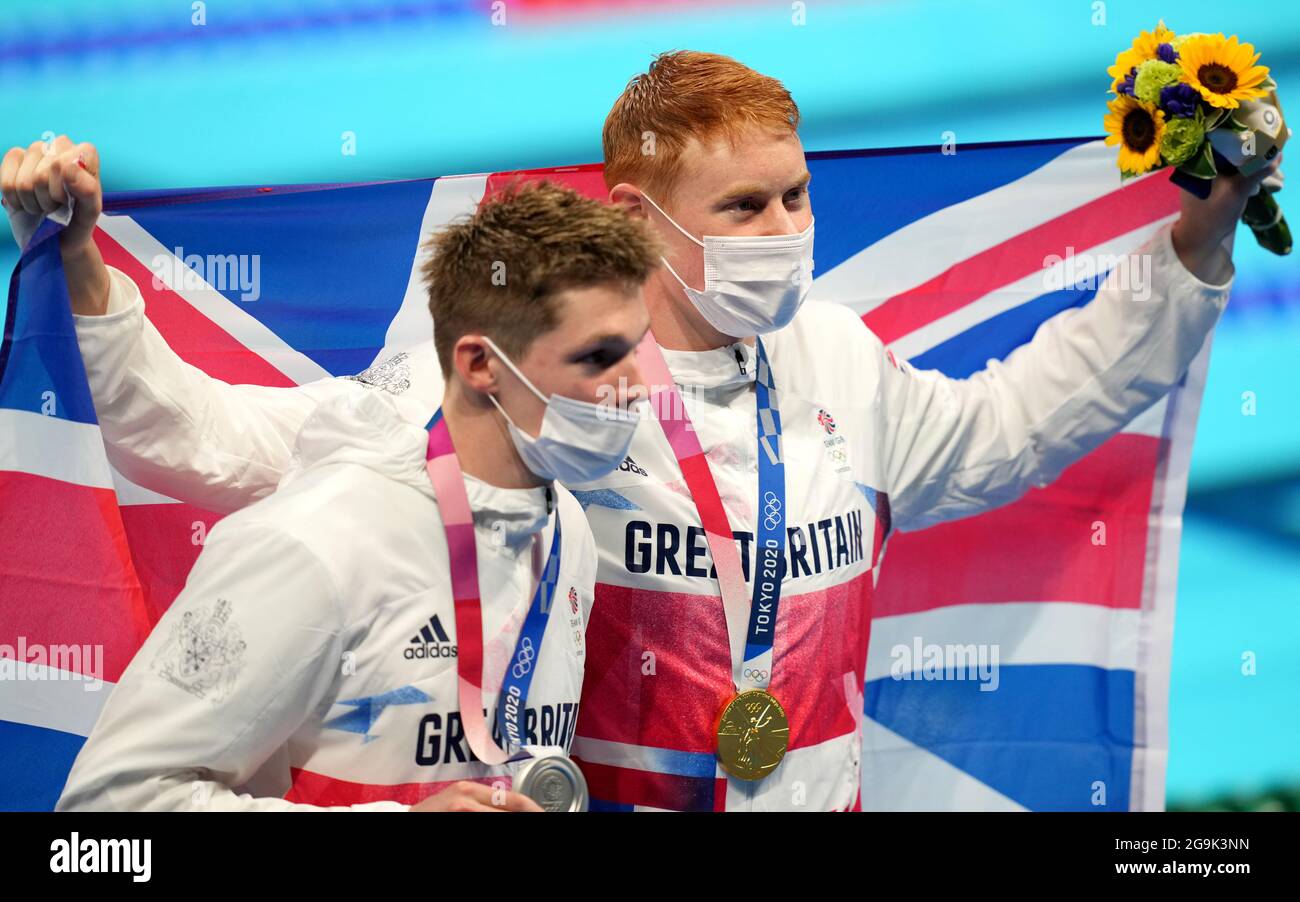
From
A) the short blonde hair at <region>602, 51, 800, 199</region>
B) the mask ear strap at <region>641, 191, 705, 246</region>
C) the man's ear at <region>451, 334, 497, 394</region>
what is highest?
the short blonde hair at <region>602, 51, 800, 199</region>

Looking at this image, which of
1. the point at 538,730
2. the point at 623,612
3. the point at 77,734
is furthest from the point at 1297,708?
the point at 77,734

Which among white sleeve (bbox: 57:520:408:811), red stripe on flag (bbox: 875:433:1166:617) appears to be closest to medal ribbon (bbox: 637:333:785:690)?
red stripe on flag (bbox: 875:433:1166:617)

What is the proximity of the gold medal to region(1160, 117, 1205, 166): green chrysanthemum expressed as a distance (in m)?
1.49

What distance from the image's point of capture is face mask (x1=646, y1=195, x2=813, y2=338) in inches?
124

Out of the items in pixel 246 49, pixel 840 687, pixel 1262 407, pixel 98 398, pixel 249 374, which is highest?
pixel 246 49

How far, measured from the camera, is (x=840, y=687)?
3275mm

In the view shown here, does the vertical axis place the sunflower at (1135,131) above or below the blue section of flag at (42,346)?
above

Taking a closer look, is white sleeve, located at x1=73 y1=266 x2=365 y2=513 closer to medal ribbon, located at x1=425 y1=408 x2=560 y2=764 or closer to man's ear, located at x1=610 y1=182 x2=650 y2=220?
medal ribbon, located at x1=425 y1=408 x2=560 y2=764

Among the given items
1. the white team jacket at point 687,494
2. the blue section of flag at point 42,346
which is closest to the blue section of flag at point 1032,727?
the white team jacket at point 687,494

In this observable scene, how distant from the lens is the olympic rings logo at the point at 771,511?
3.18m

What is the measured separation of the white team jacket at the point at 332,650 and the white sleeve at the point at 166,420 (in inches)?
12.6

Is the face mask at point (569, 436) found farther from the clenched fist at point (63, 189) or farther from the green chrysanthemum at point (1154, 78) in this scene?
the green chrysanthemum at point (1154, 78)
